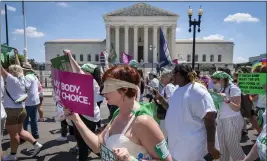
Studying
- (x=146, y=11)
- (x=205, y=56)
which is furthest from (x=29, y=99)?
(x=205, y=56)

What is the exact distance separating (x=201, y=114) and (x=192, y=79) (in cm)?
42

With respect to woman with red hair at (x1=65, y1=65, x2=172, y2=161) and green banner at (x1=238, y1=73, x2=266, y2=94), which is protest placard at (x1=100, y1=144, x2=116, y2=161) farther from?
green banner at (x1=238, y1=73, x2=266, y2=94)

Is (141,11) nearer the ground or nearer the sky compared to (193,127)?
nearer the sky

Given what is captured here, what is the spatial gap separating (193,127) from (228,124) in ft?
5.38

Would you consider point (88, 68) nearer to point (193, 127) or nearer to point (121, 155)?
point (193, 127)

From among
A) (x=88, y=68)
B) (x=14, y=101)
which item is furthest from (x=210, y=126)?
(x=14, y=101)

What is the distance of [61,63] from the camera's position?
87.3 inches

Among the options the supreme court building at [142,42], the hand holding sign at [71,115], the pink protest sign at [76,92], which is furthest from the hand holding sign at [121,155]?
the supreme court building at [142,42]

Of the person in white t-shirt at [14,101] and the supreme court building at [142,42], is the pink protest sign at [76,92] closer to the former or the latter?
the person in white t-shirt at [14,101]

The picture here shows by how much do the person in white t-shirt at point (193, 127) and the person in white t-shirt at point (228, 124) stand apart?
1374 millimetres

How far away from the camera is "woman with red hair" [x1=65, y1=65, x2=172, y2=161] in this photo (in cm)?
167

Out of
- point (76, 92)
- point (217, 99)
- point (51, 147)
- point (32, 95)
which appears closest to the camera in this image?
point (76, 92)

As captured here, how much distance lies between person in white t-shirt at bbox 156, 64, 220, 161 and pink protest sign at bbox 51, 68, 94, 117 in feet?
3.70

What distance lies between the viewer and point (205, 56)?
72.2m
